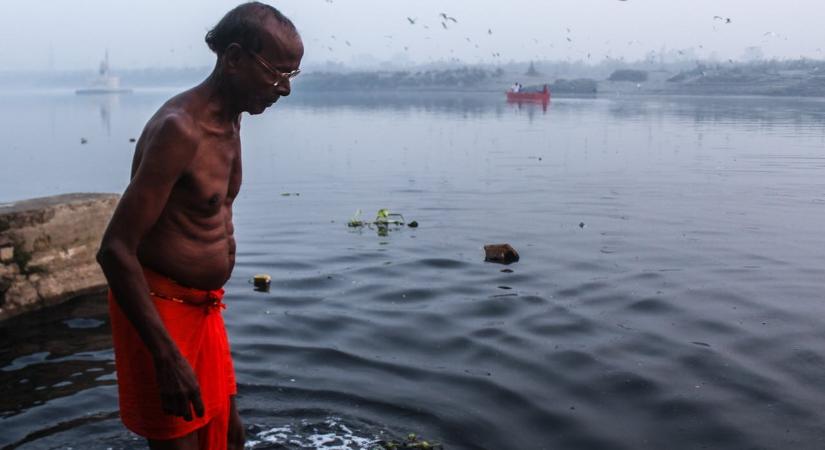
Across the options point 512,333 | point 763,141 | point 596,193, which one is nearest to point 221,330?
point 512,333

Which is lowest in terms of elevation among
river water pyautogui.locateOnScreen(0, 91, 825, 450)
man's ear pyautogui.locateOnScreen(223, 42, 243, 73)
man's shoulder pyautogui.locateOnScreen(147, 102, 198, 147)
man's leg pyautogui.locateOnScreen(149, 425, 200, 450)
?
river water pyautogui.locateOnScreen(0, 91, 825, 450)

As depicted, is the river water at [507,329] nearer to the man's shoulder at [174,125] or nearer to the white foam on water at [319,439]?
the white foam on water at [319,439]

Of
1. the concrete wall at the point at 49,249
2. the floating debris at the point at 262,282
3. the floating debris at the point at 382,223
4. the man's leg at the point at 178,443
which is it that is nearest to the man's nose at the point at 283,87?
the man's leg at the point at 178,443

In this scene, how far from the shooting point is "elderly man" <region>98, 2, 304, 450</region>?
2.89m

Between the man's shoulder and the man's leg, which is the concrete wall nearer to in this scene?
the man's leg

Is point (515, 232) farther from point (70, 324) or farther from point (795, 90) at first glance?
point (795, 90)

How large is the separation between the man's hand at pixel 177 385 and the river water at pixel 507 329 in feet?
6.54

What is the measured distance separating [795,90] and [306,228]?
10477 cm

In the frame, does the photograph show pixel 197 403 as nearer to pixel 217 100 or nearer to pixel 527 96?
pixel 217 100

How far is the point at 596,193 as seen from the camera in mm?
16625

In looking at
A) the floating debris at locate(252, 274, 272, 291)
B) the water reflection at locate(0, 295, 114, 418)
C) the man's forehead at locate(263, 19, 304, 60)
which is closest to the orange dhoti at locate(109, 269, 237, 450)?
the man's forehead at locate(263, 19, 304, 60)

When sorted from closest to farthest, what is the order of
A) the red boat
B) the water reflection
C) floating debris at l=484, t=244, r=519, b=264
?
the water reflection < floating debris at l=484, t=244, r=519, b=264 < the red boat

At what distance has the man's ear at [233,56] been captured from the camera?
310cm

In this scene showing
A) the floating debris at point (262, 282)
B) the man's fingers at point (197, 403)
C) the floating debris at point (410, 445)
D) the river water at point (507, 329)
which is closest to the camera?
the man's fingers at point (197, 403)
